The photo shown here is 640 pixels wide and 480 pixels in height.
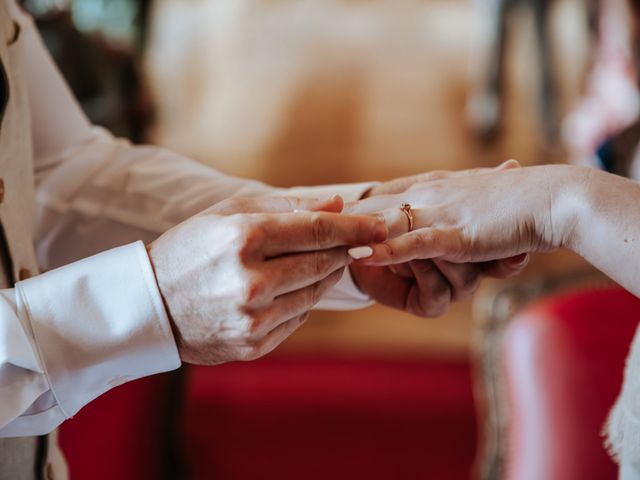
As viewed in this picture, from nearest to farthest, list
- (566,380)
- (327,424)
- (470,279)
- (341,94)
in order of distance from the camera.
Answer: (470,279) < (566,380) < (327,424) < (341,94)

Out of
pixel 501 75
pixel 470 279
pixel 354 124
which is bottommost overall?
pixel 354 124

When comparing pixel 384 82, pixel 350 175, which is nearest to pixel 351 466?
pixel 350 175

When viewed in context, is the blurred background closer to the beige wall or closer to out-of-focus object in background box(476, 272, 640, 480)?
the beige wall

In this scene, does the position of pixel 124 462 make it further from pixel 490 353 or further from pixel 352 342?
pixel 352 342

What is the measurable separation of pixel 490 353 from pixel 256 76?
3520 millimetres

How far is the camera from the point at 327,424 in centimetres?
195

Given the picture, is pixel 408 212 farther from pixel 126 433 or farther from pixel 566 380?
pixel 126 433

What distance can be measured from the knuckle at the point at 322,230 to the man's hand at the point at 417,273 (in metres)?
0.12

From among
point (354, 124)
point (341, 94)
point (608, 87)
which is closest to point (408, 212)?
point (608, 87)

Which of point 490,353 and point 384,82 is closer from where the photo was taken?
point 490,353

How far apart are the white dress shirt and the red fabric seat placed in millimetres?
301

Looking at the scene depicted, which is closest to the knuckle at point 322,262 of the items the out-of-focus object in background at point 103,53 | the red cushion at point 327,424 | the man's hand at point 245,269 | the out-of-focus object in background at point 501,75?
the man's hand at point 245,269

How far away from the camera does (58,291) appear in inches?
27.1

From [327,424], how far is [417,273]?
1.16m
